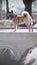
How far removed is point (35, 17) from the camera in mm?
1582

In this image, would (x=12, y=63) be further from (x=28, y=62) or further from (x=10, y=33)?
(x=10, y=33)

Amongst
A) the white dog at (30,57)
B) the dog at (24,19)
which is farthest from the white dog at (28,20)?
the white dog at (30,57)

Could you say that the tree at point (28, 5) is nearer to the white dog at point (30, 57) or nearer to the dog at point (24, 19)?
the dog at point (24, 19)

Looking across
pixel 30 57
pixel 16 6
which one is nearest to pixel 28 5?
pixel 16 6

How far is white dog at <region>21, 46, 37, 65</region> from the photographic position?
152cm

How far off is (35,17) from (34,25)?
0.26ft

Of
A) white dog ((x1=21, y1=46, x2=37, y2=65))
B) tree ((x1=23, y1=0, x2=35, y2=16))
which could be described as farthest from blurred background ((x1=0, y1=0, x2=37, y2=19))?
white dog ((x1=21, y1=46, x2=37, y2=65))

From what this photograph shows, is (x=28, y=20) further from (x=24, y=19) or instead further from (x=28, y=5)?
(x=28, y=5)

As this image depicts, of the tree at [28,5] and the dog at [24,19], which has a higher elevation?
the tree at [28,5]

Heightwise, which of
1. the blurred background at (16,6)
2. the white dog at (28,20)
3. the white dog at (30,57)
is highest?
Result: the blurred background at (16,6)

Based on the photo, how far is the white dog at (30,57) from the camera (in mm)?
1518

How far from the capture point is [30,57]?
1.52 m

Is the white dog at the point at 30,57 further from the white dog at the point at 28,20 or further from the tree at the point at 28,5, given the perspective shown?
the tree at the point at 28,5

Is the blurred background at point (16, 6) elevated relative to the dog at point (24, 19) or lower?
elevated
